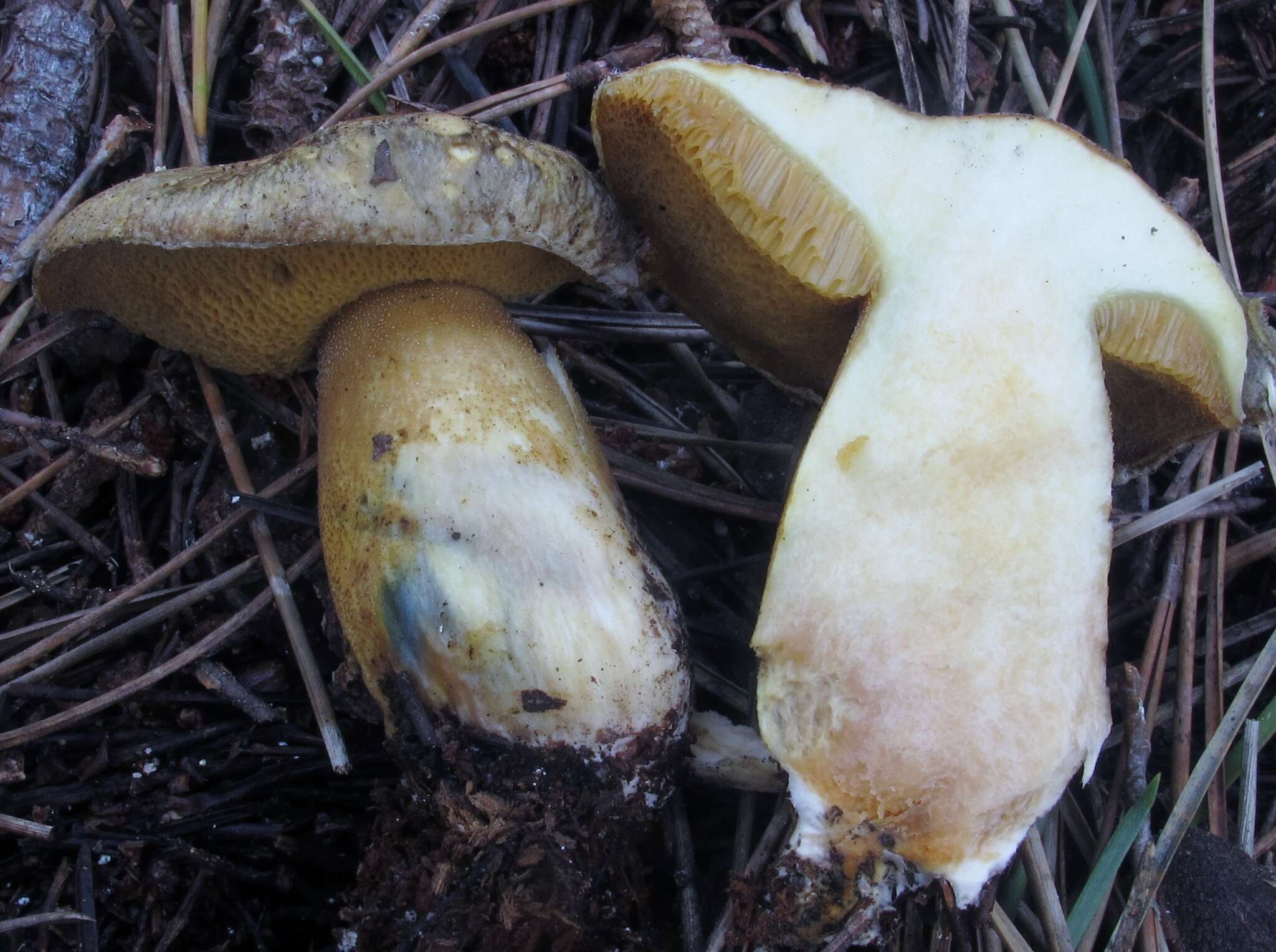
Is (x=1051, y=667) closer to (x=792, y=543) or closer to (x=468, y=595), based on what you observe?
(x=792, y=543)

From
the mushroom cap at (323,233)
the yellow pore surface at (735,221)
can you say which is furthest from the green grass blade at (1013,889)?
the mushroom cap at (323,233)

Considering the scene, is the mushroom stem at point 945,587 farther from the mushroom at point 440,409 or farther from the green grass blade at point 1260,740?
the green grass blade at point 1260,740

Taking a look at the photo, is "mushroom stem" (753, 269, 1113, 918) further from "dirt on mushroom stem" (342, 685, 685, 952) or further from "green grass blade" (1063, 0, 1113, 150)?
"green grass blade" (1063, 0, 1113, 150)

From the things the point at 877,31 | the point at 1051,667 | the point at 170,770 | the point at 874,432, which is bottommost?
the point at 170,770

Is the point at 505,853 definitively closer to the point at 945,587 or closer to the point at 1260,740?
the point at 945,587

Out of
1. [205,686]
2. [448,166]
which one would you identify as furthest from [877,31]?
[205,686]

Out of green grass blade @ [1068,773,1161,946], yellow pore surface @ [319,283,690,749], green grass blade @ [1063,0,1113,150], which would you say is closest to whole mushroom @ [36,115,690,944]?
yellow pore surface @ [319,283,690,749]
